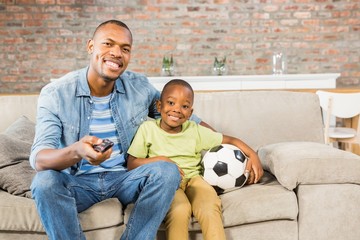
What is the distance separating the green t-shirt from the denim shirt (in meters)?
0.05

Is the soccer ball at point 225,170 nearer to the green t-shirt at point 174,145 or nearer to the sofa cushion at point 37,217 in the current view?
the green t-shirt at point 174,145

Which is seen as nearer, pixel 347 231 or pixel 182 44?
pixel 347 231

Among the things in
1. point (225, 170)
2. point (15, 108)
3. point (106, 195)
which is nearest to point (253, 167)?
point (225, 170)

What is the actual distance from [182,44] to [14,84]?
2.09 m

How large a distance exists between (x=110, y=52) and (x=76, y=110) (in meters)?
0.27

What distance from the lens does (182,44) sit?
5.48m

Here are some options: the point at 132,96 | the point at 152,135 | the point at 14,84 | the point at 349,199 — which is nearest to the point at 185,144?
the point at 152,135

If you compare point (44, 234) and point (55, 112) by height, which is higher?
point (55, 112)

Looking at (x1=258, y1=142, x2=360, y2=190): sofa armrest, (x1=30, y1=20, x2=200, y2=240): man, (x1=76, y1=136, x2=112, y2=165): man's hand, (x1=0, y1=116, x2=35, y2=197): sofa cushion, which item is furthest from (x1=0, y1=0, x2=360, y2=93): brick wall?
(x1=76, y1=136, x2=112, y2=165): man's hand

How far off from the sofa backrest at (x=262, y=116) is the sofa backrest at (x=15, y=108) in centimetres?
89

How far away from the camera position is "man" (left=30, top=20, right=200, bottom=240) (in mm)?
1546

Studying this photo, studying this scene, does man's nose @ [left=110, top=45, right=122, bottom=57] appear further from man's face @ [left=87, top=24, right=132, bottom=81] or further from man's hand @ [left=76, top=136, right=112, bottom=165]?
man's hand @ [left=76, top=136, right=112, bottom=165]

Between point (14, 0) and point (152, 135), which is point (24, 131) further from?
point (14, 0)

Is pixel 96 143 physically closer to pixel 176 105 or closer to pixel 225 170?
pixel 176 105
